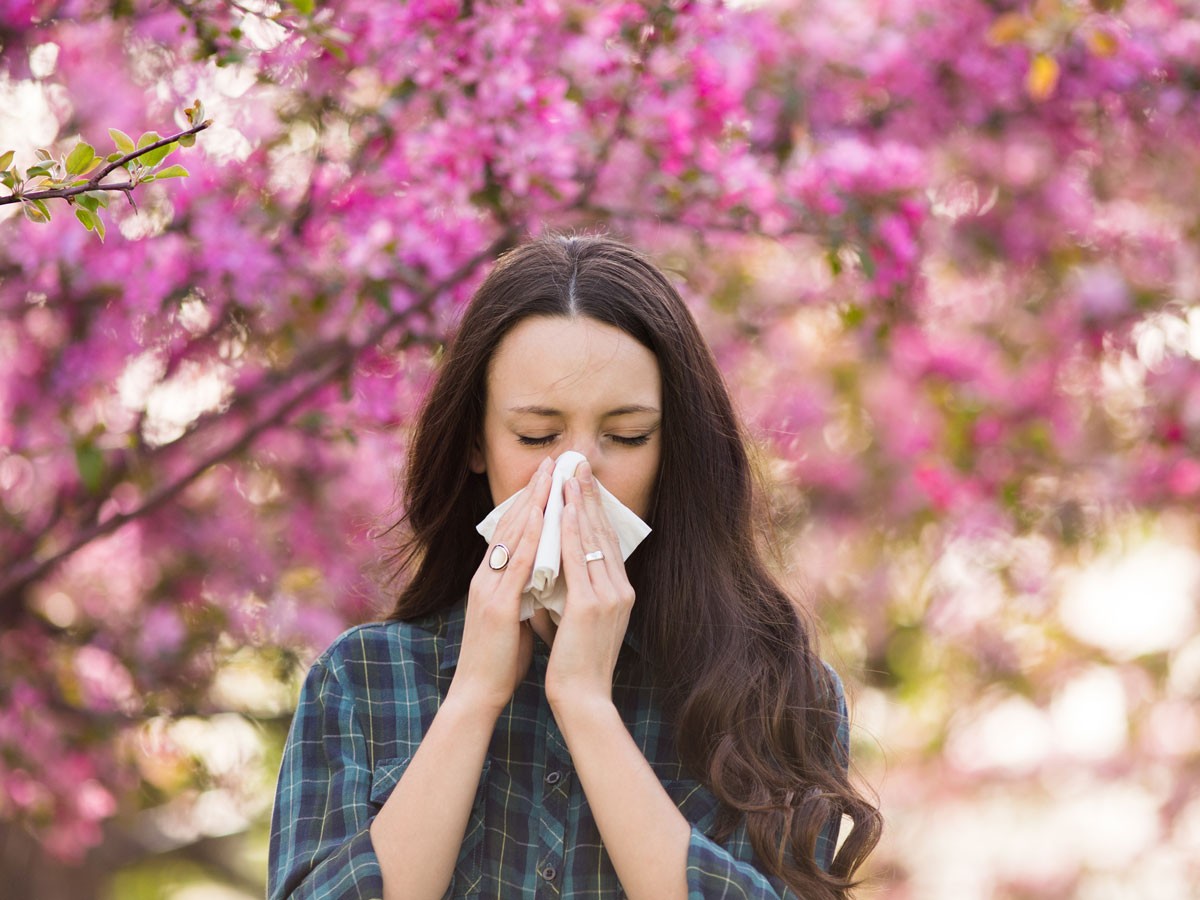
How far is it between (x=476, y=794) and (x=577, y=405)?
56 centimetres

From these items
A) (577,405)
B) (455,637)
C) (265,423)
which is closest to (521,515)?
(577,405)

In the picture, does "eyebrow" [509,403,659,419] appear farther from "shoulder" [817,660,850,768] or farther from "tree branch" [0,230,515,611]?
"tree branch" [0,230,515,611]

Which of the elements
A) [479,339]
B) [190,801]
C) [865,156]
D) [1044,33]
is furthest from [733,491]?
[190,801]

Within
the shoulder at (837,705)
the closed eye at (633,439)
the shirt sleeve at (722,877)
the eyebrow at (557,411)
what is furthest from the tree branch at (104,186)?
the shoulder at (837,705)

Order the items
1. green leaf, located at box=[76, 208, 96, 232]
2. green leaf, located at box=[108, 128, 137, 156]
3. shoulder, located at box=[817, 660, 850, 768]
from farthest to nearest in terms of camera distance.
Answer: shoulder, located at box=[817, 660, 850, 768], green leaf, located at box=[76, 208, 96, 232], green leaf, located at box=[108, 128, 137, 156]

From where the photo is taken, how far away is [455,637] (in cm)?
231

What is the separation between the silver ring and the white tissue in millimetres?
40

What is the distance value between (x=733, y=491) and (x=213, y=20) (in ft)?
4.87

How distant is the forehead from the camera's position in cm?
217

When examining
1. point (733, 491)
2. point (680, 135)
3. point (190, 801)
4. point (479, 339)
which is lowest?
point (190, 801)

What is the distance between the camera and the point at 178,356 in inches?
145

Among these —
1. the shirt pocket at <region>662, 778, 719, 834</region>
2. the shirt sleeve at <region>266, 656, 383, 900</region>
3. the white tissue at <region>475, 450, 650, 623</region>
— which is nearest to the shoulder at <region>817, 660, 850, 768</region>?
the shirt pocket at <region>662, 778, 719, 834</region>

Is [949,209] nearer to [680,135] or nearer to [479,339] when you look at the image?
[680,135]

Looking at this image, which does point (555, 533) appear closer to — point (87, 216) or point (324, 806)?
point (324, 806)
